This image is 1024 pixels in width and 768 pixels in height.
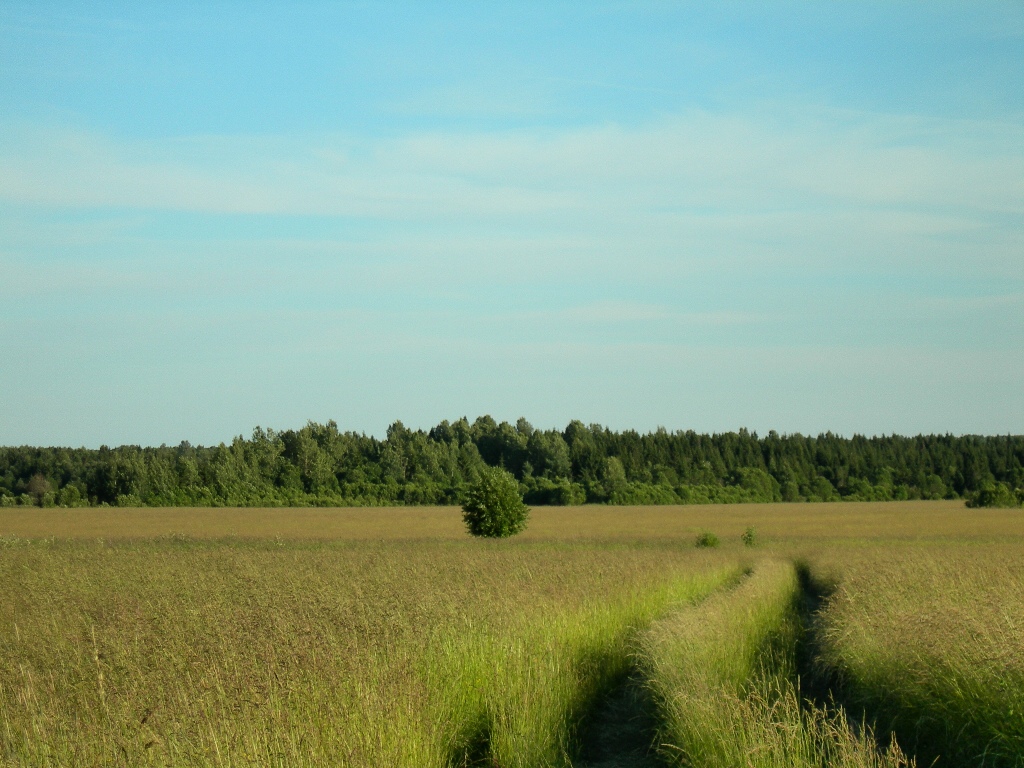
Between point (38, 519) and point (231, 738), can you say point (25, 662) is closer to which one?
point (231, 738)

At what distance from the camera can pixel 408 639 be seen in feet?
28.9

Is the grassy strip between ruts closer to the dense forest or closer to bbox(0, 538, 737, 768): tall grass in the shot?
bbox(0, 538, 737, 768): tall grass

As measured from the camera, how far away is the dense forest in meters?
85.9

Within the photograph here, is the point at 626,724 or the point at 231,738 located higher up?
the point at 231,738

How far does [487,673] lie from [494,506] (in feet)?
115

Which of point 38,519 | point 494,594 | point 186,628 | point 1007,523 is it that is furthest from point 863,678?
point 38,519

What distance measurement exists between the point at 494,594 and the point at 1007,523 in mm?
56150

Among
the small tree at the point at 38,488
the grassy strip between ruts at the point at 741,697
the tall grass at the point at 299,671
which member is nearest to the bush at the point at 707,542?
the grassy strip between ruts at the point at 741,697

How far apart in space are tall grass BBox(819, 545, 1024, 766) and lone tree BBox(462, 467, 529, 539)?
1219 inches

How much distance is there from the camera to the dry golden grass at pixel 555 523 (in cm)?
5356

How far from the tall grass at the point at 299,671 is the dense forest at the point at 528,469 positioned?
7159 centimetres

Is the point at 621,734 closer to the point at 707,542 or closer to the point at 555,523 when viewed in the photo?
the point at 707,542

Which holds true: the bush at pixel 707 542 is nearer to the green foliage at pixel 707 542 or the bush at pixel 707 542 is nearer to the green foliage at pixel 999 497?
the green foliage at pixel 707 542

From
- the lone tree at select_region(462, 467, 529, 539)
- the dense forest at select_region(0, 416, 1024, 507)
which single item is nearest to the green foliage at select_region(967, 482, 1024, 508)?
the dense forest at select_region(0, 416, 1024, 507)
